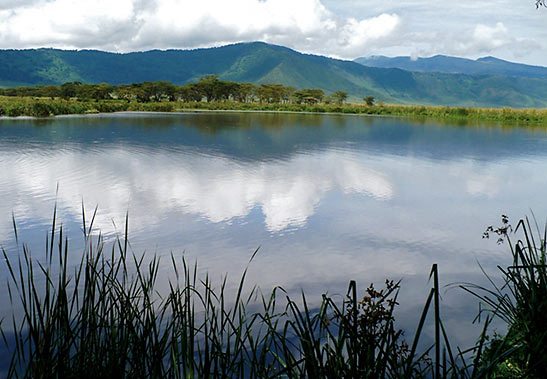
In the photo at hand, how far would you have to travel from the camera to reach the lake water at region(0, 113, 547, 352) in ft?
18.0

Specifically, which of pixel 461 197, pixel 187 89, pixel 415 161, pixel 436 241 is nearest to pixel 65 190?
pixel 436 241

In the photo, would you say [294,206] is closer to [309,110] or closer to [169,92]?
[309,110]

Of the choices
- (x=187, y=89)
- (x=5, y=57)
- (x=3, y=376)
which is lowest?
(x=3, y=376)

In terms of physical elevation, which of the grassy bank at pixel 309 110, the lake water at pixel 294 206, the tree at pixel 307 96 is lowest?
the lake water at pixel 294 206

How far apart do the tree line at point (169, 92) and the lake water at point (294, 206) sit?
212 ft

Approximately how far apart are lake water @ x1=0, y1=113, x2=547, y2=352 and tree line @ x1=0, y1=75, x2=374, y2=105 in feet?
212

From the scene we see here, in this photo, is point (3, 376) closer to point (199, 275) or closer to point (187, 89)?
point (199, 275)

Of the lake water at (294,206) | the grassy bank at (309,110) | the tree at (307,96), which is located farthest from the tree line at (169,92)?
the lake water at (294,206)

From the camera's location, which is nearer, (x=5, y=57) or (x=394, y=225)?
(x=394, y=225)

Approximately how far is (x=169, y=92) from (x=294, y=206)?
77444 mm

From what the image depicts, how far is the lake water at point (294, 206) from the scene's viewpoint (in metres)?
5.47

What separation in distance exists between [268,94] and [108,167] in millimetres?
76205

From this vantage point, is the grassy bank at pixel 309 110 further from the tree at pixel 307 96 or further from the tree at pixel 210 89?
the tree at pixel 307 96

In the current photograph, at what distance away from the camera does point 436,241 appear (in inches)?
262
